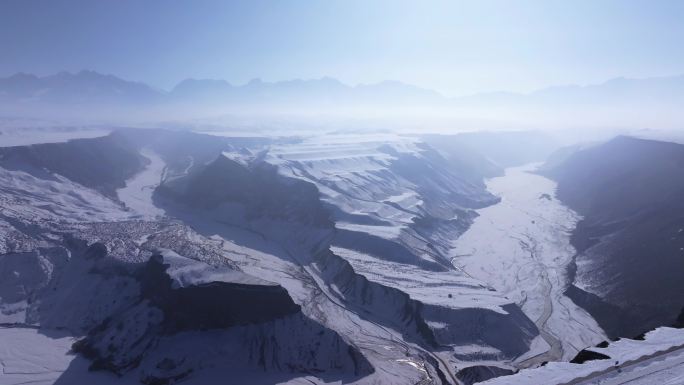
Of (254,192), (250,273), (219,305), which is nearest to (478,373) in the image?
(219,305)

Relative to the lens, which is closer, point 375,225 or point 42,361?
point 42,361

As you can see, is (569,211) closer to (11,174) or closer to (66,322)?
(66,322)

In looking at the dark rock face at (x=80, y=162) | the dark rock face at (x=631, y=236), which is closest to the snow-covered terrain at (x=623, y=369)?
the dark rock face at (x=631, y=236)

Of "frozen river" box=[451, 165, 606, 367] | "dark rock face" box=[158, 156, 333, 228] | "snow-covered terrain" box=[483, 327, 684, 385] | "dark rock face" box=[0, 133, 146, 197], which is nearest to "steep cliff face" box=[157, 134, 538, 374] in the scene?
"dark rock face" box=[158, 156, 333, 228]

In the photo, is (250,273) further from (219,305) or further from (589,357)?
(589,357)

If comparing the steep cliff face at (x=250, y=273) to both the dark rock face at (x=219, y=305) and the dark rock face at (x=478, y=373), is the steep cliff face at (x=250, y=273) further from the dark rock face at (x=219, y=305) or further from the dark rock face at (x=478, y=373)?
the dark rock face at (x=478, y=373)

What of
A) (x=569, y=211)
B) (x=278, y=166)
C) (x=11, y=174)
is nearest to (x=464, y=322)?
(x=278, y=166)

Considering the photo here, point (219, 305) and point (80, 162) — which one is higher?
point (80, 162)
